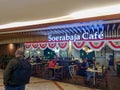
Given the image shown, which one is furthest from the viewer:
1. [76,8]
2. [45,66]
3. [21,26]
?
[45,66]

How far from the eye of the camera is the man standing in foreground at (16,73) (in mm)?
3301

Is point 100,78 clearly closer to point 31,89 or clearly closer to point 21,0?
point 31,89

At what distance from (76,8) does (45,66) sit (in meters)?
7.47

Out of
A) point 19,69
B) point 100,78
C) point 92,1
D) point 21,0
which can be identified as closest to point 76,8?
point 92,1

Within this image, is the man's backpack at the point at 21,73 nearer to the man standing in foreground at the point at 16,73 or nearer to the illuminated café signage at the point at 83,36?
the man standing in foreground at the point at 16,73

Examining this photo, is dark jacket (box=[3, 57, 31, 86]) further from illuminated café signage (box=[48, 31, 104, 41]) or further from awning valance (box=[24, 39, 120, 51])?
illuminated café signage (box=[48, 31, 104, 41])

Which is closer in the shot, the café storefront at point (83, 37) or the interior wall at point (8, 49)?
the café storefront at point (83, 37)

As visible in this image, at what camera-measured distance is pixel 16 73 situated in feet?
11.0

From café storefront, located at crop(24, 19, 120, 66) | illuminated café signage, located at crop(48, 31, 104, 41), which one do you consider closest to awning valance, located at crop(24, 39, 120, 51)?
café storefront, located at crop(24, 19, 120, 66)

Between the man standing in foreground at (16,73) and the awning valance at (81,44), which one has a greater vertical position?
the awning valance at (81,44)

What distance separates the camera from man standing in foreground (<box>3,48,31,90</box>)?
3301mm

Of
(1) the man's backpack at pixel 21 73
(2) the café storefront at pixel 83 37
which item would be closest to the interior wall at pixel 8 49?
(2) the café storefront at pixel 83 37

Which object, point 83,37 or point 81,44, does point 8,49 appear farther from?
point 81,44

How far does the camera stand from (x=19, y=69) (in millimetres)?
3365
